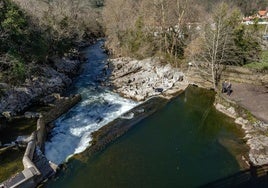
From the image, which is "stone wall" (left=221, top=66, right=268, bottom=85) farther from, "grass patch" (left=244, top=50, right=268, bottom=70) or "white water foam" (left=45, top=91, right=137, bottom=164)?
"white water foam" (left=45, top=91, right=137, bottom=164)

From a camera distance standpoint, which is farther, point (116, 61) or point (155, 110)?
point (116, 61)

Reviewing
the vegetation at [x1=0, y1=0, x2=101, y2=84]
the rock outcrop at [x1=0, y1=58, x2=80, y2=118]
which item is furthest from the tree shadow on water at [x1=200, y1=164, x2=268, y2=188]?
the vegetation at [x1=0, y1=0, x2=101, y2=84]

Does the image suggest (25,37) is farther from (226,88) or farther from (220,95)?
(226,88)

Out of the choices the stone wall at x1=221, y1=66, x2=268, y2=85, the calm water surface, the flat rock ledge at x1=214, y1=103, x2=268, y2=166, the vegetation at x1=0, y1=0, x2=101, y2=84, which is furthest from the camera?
the stone wall at x1=221, y1=66, x2=268, y2=85

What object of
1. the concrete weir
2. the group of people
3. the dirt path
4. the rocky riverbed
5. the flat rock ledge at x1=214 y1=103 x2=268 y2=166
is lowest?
the flat rock ledge at x1=214 y1=103 x2=268 y2=166

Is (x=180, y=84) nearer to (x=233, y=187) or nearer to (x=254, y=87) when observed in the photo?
(x=254, y=87)

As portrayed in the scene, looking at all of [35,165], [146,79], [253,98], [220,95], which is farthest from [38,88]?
[253,98]

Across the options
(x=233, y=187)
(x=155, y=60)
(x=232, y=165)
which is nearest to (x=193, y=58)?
(x=155, y=60)
